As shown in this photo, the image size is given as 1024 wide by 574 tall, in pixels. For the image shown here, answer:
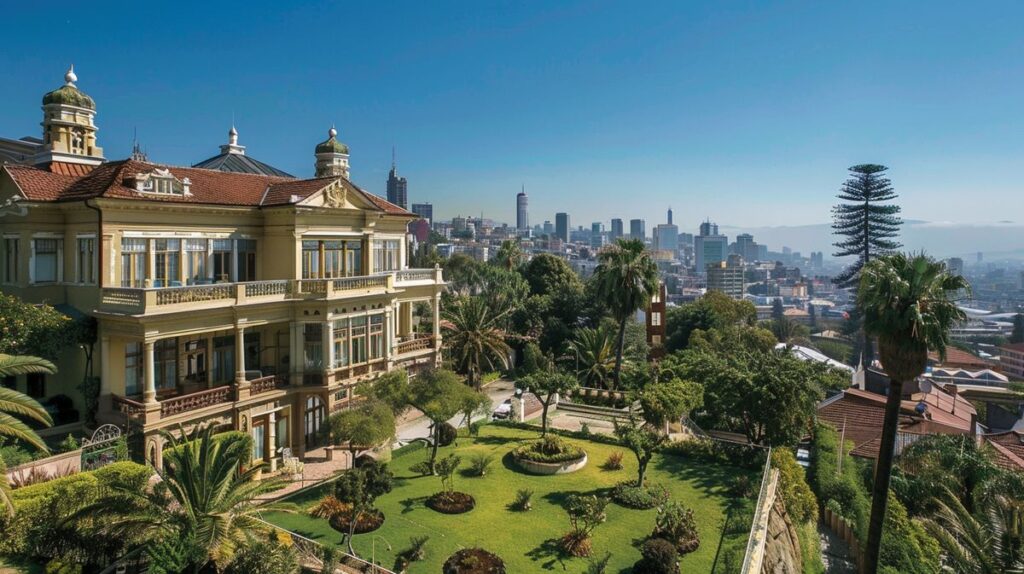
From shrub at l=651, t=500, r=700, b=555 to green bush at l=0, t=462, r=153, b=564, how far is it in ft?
44.3

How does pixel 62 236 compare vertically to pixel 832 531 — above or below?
above

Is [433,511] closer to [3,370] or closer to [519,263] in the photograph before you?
[3,370]

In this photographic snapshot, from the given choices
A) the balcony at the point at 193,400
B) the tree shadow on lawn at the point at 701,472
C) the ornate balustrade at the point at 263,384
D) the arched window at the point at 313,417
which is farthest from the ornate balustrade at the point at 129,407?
the tree shadow on lawn at the point at 701,472

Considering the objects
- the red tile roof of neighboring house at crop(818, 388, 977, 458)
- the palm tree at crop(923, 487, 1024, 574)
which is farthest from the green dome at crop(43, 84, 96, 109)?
the red tile roof of neighboring house at crop(818, 388, 977, 458)

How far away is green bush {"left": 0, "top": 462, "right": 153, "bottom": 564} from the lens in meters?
14.1

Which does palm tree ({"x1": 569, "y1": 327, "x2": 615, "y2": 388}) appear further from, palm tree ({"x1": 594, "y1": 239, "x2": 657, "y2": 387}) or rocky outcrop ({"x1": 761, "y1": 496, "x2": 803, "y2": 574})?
rocky outcrop ({"x1": 761, "y1": 496, "x2": 803, "y2": 574})

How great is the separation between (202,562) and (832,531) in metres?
23.1

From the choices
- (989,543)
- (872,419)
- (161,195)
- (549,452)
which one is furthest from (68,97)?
(872,419)

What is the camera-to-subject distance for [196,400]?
2108 cm

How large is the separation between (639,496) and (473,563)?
675 cm

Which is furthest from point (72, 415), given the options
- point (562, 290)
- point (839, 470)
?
point (562, 290)

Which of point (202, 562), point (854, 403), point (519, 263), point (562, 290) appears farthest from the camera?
point (519, 263)

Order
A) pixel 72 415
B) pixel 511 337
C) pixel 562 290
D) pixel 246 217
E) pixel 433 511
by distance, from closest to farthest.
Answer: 1. pixel 433 511
2. pixel 72 415
3. pixel 246 217
4. pixel 511 337
5. pixel 562 290

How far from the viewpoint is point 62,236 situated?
21734mm
